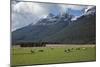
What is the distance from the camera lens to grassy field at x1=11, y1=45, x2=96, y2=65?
90.0 inches

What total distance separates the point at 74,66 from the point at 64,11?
72 cm

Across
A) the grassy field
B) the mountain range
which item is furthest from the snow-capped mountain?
the grassy field

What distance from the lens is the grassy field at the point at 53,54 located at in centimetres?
229

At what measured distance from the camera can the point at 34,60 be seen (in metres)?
2.36

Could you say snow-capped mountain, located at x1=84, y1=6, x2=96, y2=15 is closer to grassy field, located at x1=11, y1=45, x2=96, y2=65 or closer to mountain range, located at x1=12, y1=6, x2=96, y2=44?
mountain range, located at x1=12, y1=6, x2=96, y2=44

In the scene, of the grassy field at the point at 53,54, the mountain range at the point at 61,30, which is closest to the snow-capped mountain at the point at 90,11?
the mountain range at the point at 61,30

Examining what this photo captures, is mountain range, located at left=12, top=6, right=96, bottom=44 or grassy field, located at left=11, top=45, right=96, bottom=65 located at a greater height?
mountain range, located at left=12, top=6, right=96, bottom=44

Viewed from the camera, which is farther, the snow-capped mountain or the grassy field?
the snow-capped mountain

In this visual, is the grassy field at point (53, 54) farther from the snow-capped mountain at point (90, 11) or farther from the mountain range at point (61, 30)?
the snow-capped mountain at point (90, 11)

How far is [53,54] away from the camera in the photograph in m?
2.43

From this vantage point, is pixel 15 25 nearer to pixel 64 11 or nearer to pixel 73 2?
pixel 64 11
